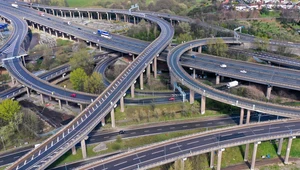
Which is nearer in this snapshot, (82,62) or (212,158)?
(212,158)

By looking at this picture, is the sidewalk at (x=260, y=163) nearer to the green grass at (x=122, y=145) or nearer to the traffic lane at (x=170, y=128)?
the traffic lane at (x=170, y=128)

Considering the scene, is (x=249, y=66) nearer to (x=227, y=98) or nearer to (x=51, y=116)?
(x=227, y=98)

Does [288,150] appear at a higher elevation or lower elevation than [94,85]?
lower

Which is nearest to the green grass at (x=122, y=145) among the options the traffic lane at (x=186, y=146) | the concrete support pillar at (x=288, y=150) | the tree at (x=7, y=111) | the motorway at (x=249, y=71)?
the traffic lane at (x=186, y=146)

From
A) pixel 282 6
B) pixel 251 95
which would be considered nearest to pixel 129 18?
pixel 282 6

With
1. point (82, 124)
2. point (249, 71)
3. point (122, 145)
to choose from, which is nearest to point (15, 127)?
point (82, 124)

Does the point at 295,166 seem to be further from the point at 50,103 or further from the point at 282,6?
the point at 282,6

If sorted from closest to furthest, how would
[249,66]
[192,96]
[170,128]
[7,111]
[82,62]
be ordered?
[7,111]
[170,128]
[192,96]
[249,66]
[82,62]

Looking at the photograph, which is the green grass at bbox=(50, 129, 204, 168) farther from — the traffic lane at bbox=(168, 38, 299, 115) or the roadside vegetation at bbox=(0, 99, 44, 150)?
the roadside vegetation at bbox=(0, 99, 44, 150)
